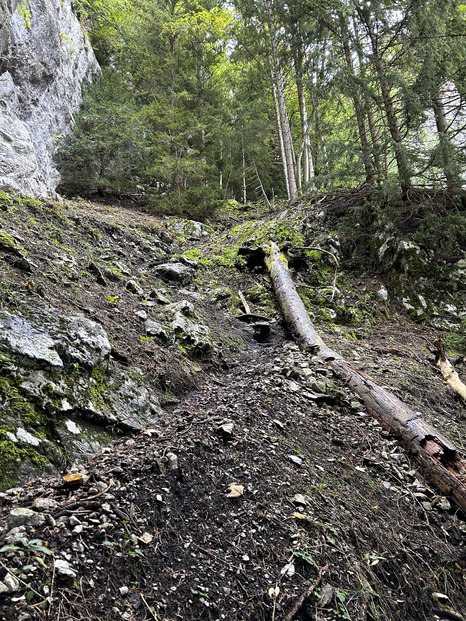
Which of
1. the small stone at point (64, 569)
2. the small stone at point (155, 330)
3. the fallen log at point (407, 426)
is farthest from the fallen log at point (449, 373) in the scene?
the small stone at point (64, 569)

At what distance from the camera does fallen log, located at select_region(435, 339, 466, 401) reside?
5549 millimetres

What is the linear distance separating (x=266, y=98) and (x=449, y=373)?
17910 mm

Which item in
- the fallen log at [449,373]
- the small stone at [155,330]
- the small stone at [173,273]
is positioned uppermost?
the small stone at [173,273]

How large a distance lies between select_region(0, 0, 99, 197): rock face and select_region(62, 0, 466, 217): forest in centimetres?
90

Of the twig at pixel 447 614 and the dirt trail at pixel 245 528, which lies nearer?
the dirt trail at pixel 245 528

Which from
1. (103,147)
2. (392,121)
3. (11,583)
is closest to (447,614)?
(11,583)

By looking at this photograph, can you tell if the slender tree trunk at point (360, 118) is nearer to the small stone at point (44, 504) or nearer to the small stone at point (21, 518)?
the small stone at point (44, 504)

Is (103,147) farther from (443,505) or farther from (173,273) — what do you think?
(443,505)

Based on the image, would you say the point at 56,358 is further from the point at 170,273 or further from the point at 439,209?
the point at 439,209

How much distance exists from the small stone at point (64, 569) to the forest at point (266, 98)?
9283 millimetres

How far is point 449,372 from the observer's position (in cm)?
596

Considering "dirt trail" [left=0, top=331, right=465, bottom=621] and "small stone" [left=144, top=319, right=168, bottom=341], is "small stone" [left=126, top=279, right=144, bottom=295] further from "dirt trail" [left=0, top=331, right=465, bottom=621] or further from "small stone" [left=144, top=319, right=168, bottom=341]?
"dirt trail" [left=0, top=331, right=465, bottom=621]

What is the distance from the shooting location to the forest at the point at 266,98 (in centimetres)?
835

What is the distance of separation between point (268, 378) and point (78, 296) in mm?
2934
